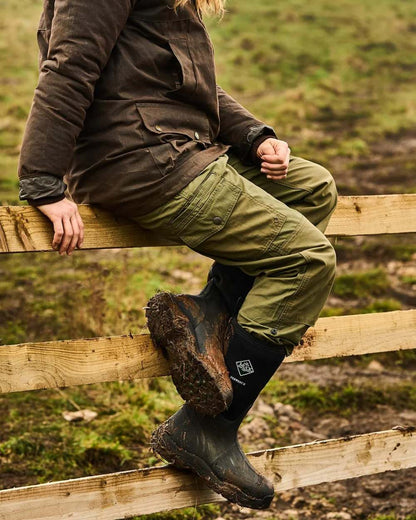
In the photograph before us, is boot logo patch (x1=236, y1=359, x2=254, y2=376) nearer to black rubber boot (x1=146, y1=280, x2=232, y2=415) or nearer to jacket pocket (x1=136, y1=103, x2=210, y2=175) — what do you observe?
black rubber boot (x1=146, y1=280, x2=232, y2=415)

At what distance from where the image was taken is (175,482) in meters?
2.94

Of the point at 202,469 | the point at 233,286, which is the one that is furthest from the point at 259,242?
the point at 202,469

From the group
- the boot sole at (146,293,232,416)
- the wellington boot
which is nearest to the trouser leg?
the boot sole at (146,293,232,416)

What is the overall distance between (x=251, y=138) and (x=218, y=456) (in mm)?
1165

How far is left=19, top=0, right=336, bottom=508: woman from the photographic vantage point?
2316mm

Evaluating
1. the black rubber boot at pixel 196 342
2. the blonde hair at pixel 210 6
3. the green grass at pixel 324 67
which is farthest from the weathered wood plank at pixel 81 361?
the green grass at pixel 324 67

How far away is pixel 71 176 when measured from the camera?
2592mm

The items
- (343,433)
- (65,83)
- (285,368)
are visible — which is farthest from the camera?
(285,368)

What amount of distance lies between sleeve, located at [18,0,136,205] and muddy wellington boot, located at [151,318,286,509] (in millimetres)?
855

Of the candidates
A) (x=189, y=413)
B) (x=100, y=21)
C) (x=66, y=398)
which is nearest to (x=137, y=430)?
(x=66, y=398)

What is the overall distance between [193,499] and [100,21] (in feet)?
6.02

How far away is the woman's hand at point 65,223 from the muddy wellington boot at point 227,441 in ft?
2.04

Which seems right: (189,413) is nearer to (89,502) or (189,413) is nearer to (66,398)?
(89,502)

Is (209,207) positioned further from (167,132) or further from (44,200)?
(44,200)
